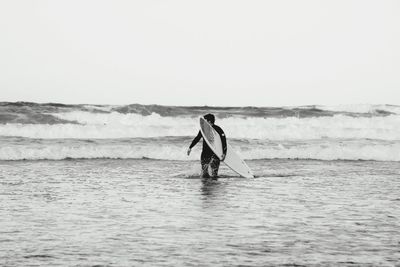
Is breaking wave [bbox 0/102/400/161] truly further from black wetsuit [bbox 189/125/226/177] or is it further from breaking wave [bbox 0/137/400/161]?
black wetsuit [bbox 189/125/226/177]

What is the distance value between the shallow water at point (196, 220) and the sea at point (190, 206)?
0.02 metres

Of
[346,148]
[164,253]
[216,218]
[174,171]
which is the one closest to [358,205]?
[216,218]

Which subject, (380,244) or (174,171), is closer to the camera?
(380,244)

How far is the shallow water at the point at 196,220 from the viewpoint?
755cm

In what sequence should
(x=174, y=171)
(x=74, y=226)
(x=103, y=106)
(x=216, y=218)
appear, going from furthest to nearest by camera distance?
1. (x=103, y=106)
2. (x=174, y=171)
3. (x=216, y=218)
4. (x=74, y=226)

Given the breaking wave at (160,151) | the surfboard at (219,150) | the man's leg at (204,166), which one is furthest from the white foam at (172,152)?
the man's leg at (204,166)

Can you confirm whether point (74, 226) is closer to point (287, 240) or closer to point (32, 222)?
point (32, 222)

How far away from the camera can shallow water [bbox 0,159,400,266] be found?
755 centimetres

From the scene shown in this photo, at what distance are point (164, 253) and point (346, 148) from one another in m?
19.1

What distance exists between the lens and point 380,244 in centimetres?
823

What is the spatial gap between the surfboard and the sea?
333 millimetres

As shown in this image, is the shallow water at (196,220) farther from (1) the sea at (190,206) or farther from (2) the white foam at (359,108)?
(2) the white foam at (359,108)

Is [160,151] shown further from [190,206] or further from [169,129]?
[190,206]

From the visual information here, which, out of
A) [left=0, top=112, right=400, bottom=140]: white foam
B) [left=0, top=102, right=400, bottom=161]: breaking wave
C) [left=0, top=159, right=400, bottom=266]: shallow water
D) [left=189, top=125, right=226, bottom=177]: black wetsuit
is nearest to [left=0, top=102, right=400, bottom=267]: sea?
[left=0, top=159, right=400, bottom=266]: shallow water
